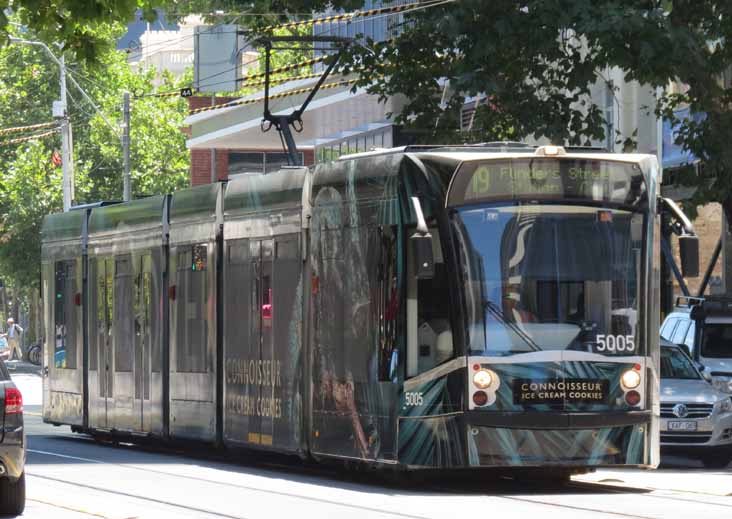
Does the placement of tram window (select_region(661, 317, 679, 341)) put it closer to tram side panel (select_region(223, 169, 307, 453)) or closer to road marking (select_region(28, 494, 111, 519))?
tram side panel (select_region(223, 169, 307, 453))

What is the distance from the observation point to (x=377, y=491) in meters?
16.0

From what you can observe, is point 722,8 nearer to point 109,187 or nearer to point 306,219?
point 306,219

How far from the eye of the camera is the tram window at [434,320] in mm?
15492

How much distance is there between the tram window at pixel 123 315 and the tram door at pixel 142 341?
0.58ft

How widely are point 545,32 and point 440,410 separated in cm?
833

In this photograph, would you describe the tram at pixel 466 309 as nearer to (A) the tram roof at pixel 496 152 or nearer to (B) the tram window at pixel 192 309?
(A) the tram roof at pixel 496 152

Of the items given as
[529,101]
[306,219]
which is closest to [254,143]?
[529,101]

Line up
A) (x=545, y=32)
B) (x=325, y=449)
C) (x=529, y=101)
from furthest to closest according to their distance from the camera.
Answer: (x=529, y=101)
(x=545, y=32)
(x=325, y=449)

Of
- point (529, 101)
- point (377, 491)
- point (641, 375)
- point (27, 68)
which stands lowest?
point (377, 491)

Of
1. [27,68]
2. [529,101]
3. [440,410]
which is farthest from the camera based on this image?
[27,68]

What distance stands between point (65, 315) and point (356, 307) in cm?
937

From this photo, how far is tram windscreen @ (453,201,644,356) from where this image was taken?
15398 mm

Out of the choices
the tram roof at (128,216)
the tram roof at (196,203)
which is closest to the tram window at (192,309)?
the tram roof at (196,203)

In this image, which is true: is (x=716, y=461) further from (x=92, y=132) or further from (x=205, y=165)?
(x=92, y=132)
